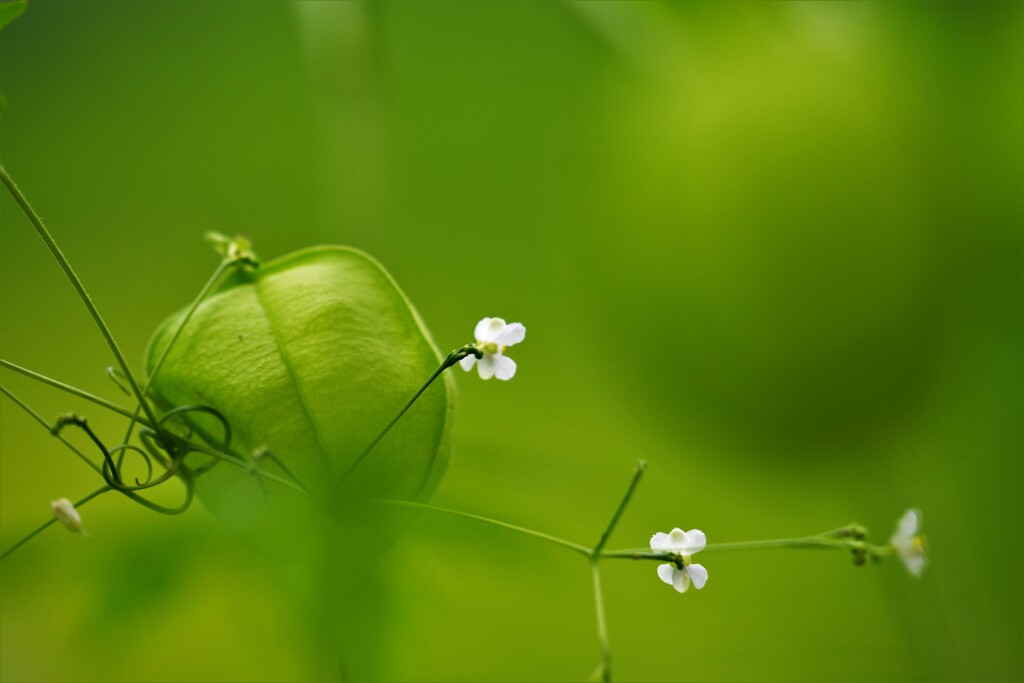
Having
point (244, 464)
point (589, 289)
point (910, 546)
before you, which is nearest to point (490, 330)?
point (244, 464)

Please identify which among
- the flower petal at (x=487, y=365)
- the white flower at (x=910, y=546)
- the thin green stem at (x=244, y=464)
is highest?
the white flower at (x=910, y=546)

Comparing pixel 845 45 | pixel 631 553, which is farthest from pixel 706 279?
pixel 631 553

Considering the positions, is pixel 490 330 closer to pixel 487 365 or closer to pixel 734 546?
pixel 487 365

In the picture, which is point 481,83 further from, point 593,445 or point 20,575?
point 20,575

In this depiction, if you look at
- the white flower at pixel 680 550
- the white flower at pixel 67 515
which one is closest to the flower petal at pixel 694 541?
the white flower at pixel 680 550

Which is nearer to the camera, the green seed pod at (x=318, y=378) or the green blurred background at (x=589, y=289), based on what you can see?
the green seed pod at (x=318, y=378)

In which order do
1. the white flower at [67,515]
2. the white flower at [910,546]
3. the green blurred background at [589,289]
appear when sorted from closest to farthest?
the white flower at [67,515] < the white flower at [910,546] < the green blurred background at [589,289]

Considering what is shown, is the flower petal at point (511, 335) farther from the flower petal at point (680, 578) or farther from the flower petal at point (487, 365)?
the flower petal at point (680, 578)

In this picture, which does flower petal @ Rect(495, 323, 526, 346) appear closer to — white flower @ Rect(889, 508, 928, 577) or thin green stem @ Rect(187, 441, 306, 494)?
thin green stem @ Rect(187, 441, 306, 494)

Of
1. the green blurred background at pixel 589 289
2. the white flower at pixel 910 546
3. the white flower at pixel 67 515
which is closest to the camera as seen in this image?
the white flower at pixel 67 515
